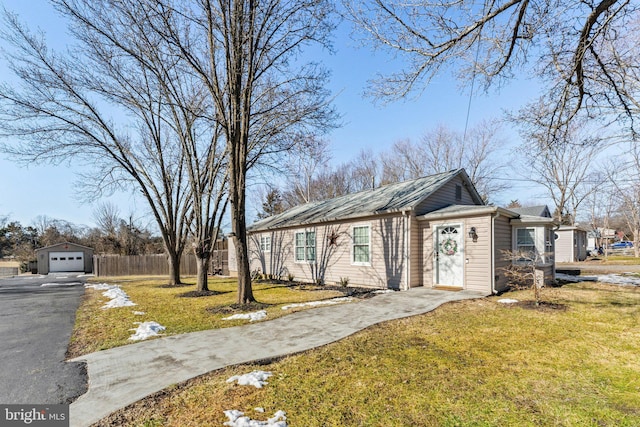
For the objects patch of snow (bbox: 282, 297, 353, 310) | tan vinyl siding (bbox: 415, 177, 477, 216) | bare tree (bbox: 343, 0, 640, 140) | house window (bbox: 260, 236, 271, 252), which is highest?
bare tree (bbox: 343, 0, 640, 140)

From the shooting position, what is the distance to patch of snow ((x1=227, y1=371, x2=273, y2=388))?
3596 millimetres

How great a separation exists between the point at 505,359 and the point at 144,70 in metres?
12.9

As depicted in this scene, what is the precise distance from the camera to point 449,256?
32.2 feet

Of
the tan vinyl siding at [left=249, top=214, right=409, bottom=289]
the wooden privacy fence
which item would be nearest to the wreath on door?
the tan vinyl siding at [left=249, top=214, right=409, bottom=289]

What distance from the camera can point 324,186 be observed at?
32.0 metres

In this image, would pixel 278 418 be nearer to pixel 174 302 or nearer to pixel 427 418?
pixel 427 418

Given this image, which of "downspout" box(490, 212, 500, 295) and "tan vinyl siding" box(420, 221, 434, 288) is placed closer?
"downspout" box(490, 212, 500, 295)

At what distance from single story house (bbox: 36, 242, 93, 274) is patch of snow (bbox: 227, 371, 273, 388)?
3223 cm

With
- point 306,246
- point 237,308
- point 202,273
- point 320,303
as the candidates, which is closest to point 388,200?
point 306,246

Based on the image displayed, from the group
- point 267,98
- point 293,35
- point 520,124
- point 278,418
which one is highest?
point 293,35

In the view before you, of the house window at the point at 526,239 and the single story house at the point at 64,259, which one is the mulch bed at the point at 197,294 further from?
the single story house at the point at 64,259

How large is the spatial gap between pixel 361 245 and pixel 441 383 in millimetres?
8075

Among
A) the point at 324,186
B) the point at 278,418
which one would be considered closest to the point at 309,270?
the point at 278,418

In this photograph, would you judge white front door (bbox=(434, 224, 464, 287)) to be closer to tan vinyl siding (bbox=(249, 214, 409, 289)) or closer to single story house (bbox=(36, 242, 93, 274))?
tan vinyl siding (bbox=(249, 214, 409, 289))
